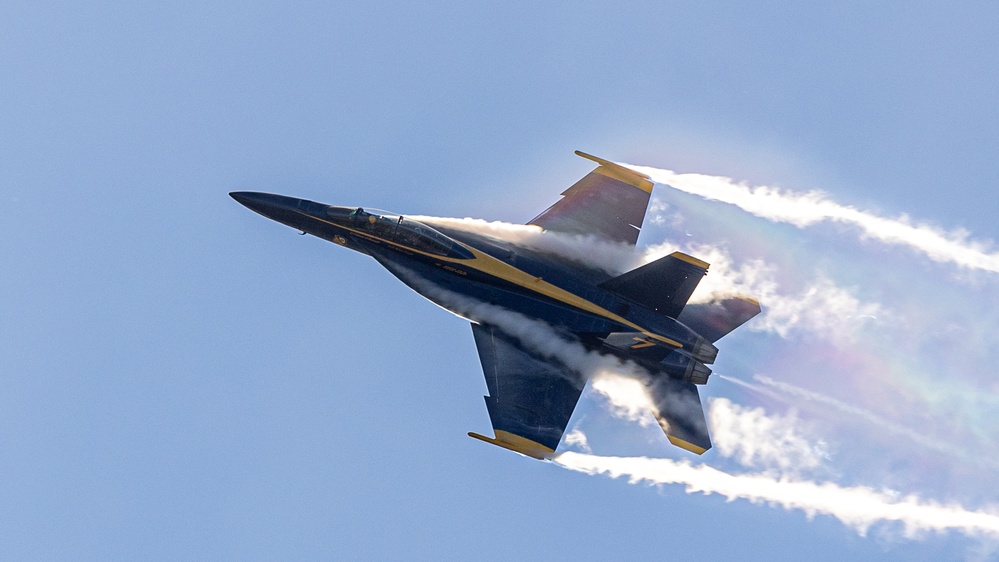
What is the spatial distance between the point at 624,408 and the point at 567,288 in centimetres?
433

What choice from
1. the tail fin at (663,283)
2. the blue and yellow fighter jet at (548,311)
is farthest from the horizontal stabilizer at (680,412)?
the tail fin at (663,283)

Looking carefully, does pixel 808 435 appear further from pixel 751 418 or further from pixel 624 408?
pixel 624 408

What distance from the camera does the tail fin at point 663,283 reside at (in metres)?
33.5

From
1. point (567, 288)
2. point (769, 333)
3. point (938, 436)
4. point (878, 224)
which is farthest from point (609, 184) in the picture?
point (938, 436)

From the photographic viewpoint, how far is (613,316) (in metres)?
33.6

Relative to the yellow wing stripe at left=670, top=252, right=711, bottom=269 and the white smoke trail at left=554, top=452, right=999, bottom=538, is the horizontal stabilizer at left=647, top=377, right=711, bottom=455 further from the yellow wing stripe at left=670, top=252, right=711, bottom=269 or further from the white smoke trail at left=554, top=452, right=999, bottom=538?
the yellow wing stripe at left=670, top=252, right=711, bottom=269

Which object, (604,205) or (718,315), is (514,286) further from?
(718,315)

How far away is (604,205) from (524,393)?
7.21 metres

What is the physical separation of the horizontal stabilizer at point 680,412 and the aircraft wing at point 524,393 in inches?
100

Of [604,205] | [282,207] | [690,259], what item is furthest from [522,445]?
[282,207]

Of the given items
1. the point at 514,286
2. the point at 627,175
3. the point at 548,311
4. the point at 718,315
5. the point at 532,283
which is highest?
the point at 627,175

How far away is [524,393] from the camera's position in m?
33.5

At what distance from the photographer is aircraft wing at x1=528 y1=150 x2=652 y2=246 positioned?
35.8 metres

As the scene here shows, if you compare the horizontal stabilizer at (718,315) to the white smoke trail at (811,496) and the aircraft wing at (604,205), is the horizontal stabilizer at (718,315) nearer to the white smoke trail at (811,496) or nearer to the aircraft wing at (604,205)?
the aircraft wing at (604,205)
